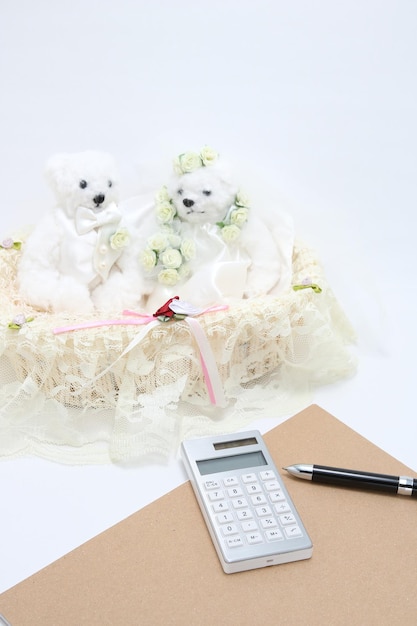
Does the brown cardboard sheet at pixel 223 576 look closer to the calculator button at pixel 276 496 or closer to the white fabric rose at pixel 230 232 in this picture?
the calculator button at pixel 276 496

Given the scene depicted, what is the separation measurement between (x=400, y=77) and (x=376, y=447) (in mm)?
778

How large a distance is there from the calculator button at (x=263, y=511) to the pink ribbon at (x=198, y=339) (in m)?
0.25

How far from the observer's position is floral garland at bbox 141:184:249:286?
124 cm

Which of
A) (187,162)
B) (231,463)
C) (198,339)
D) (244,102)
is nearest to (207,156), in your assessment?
→ (187,162)

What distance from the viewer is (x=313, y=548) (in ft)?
2.81

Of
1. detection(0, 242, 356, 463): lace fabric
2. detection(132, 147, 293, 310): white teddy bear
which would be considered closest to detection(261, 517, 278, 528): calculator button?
detection(0, 242, 356, 463): lace fabric

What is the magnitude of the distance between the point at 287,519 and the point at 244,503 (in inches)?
2.2

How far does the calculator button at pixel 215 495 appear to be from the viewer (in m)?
0.88

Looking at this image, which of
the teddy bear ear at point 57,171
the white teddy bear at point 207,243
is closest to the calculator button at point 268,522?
the white teddy bear at point 207,243

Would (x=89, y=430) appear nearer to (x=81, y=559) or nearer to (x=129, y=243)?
(x=81, y=559)

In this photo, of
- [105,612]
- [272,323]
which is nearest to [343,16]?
[272,323]

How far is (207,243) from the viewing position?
50.3 inches

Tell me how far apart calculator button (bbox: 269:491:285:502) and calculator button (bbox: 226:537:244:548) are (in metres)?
0.07

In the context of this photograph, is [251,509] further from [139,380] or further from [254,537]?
[139,380]
